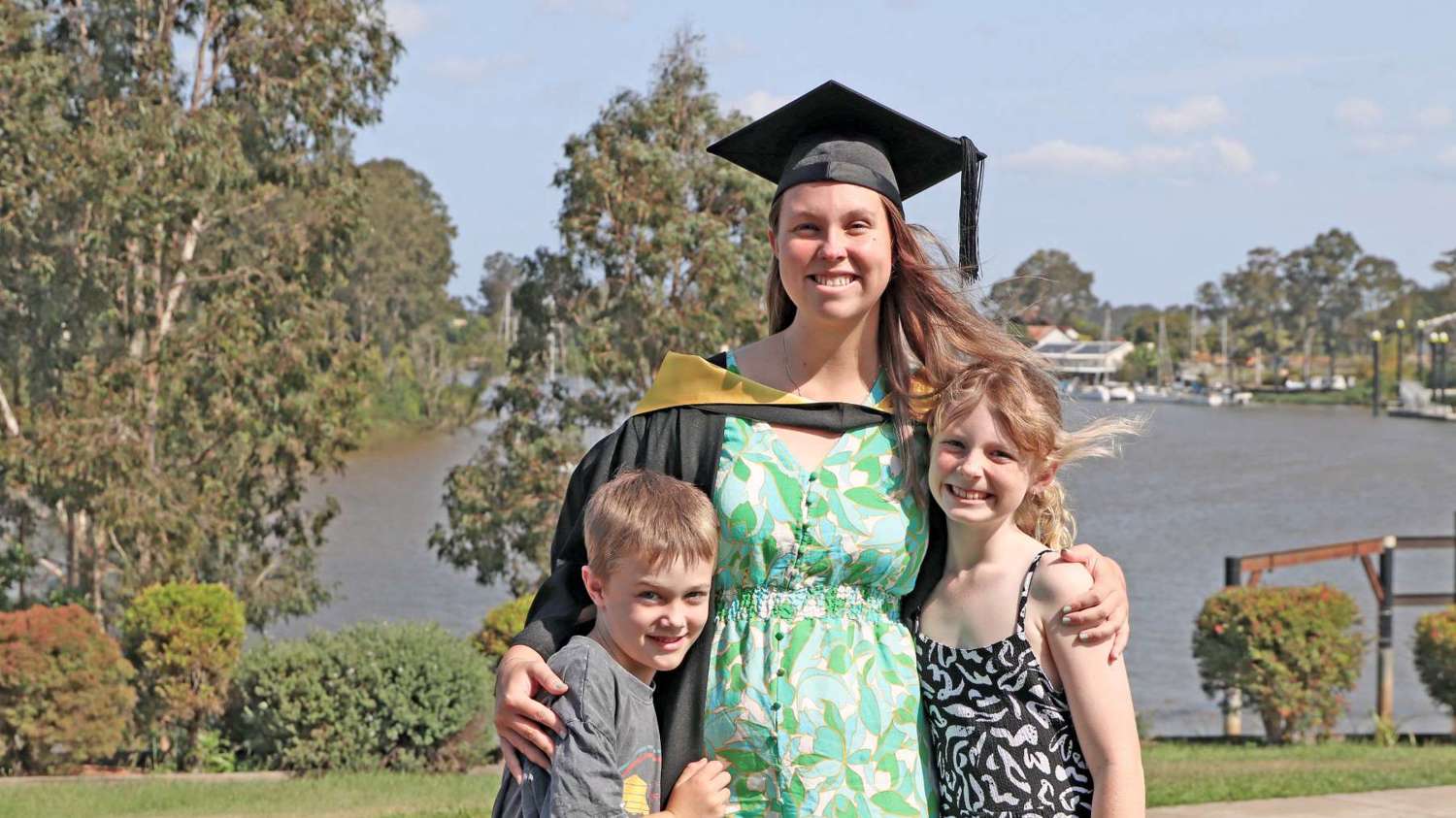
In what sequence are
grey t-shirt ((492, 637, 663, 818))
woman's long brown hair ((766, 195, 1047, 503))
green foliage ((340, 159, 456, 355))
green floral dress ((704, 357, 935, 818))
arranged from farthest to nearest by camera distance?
1. green foliage ((340, 159, 456, 355))
2. woman's long brown hair ((766, 195, 1047, 503))
3. green floral dress ((704, 357, 935, 818))
4. grey t-shirt ((492, 637, 663, 818))

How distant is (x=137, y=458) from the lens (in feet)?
38.2

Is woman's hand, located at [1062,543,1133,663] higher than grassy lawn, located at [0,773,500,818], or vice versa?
woman's hand, located at [1062,543,1133,663]

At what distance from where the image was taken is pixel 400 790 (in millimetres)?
8344

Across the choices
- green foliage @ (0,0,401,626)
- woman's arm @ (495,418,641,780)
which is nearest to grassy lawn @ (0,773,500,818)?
green foliage @ (0,0,401,626)

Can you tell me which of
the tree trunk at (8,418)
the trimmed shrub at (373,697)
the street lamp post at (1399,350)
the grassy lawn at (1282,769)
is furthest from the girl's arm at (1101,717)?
the street lamp post at (1399,350)

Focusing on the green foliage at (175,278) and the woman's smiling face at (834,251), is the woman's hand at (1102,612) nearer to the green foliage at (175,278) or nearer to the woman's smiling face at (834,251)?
the woman's smiling face at (834,251)

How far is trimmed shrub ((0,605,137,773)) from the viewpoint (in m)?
9.21

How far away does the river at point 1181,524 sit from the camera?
17.9 meters

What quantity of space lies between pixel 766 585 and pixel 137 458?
959 cm

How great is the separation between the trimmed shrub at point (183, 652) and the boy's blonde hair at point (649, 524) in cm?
758

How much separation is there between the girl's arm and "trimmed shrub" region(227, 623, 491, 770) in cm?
659

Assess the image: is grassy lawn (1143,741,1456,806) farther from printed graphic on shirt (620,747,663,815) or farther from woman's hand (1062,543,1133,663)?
printed graphic on shirt (620,747,663,815)

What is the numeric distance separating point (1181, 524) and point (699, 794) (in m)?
35.7

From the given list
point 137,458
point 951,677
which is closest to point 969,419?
point 951,677
